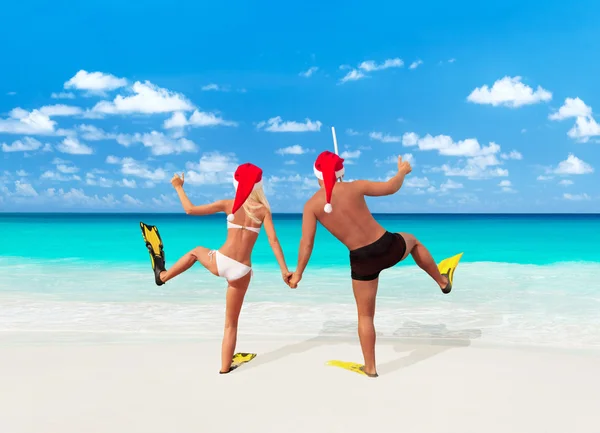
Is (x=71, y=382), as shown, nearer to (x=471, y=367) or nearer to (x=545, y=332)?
(x=471, y=367)

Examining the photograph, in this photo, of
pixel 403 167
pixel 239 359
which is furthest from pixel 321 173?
pixel 239 359

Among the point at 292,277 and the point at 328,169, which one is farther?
the point at 292,277

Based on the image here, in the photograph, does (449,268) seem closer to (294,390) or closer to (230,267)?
(294,390)

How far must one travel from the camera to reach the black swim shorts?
5016mm

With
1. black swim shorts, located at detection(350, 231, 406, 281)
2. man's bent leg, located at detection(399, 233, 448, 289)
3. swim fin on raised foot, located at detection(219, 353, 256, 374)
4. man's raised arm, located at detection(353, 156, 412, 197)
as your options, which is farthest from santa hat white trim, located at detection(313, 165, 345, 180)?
swim fin on raised foot, located at detection(219, 353, 256, 374)

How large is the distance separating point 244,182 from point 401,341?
9.35 ft

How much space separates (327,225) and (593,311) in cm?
617

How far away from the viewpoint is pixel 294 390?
4.86 m

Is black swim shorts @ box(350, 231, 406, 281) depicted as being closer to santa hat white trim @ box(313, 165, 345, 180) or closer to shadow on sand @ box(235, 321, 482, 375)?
santa hat white trim @ box(313, 165, 345, 180)

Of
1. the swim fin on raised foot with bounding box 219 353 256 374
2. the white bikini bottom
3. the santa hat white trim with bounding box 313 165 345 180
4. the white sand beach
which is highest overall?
the santa hat white trim with bounding box 313 165 345 180

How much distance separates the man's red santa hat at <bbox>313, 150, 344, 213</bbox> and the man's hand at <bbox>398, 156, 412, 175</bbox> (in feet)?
1.66

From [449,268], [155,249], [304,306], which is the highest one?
[155,249]

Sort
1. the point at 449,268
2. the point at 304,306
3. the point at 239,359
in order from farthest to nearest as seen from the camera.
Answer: the point at 304,306 → the point at 449,268 → the point at 239,359

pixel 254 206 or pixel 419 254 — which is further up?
pixel 254 206
